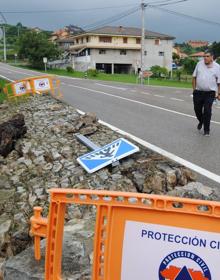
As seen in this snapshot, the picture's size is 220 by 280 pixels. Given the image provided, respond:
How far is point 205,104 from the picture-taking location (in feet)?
34.9

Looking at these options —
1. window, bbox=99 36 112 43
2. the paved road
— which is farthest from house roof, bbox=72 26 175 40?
the paved road

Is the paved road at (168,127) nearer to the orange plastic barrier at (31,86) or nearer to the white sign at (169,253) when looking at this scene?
the orange plastic barrier at (31,86)

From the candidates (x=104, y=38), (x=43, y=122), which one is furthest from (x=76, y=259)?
(x=104, y=38)

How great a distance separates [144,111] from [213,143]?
6.43m

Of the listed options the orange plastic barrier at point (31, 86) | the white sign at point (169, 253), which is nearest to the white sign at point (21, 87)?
the orange plastic barrier at point (31, 86)

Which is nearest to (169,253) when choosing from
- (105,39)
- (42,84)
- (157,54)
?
(42,84)

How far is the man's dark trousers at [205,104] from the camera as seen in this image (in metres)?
10.6

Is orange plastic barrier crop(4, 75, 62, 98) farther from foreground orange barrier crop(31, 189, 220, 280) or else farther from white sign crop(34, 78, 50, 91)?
foreground orange barrier crop(31, 189, 220, 280)

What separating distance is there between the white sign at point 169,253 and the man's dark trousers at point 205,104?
25.5 ft

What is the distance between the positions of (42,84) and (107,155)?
45.4 ft

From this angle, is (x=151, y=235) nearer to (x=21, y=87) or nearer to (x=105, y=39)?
(x=21, y=87)

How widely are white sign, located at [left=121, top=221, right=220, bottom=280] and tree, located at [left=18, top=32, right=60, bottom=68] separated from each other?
252ft

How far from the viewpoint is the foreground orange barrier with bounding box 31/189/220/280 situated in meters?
2.90

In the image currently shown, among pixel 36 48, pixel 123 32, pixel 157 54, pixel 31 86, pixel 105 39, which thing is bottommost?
pixel 31 86
